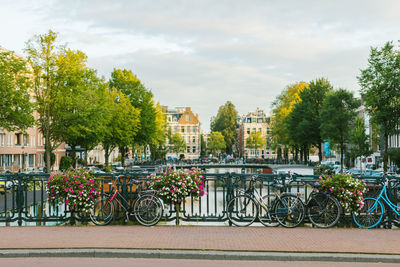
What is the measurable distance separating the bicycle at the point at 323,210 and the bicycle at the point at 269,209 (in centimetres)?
32

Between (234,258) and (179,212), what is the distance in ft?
12.7

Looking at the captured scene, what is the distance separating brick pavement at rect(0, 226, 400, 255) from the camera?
953 cm

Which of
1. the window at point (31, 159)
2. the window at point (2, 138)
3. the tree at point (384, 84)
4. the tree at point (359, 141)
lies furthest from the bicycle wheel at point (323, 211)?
the window at point (31, 159)

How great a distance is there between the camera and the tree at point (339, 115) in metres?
52.1

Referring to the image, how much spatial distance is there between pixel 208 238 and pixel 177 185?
2.17 meters

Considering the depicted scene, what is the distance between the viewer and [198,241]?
1009 centimetres

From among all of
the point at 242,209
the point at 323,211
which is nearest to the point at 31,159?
the point at 242,209

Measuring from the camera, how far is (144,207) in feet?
39.9

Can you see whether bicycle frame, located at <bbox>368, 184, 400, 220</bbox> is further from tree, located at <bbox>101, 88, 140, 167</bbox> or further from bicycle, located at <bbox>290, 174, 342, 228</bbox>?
tree, located at <bbox>101, 88, 140, 167</bbox>

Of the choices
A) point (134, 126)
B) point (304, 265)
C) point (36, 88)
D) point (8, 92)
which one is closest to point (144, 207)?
point (304, 265)

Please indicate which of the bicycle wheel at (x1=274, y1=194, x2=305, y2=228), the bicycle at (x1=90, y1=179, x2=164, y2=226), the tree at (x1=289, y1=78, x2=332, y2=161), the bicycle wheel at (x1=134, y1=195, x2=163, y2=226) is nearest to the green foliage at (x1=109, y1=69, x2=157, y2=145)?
the tree at (x1=289, y1=78, x2=332, y2=161)

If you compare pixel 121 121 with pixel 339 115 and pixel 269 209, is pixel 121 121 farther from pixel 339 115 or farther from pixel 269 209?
pixel 269 209

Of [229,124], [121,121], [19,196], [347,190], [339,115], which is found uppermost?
[229,124]

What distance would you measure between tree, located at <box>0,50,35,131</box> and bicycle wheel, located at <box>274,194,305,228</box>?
29893mm
